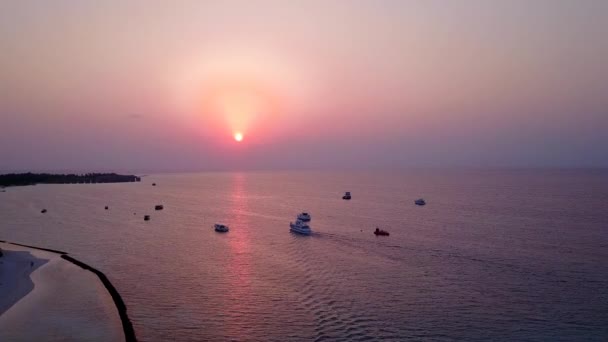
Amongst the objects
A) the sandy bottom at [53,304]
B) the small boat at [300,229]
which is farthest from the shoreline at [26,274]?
the small boat at [300,229]

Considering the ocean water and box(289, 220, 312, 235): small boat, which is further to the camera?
box(289, 220, 312, 235): small boat

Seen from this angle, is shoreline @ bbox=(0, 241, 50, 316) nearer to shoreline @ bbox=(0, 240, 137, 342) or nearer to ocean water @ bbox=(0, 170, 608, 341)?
shoreline @ bbox=(0, 240, 137, 342)

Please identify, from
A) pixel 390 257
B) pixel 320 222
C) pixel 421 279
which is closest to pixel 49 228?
pixel 320 222

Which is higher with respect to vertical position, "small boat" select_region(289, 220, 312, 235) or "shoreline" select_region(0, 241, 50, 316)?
"small boat" select_region(289, 220, 312, 235)

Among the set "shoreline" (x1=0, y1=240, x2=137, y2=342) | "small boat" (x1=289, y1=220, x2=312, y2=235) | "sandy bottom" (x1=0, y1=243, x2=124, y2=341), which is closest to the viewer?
"sandy bottom" (x1=0, y1=243, x2=124, y2=341)

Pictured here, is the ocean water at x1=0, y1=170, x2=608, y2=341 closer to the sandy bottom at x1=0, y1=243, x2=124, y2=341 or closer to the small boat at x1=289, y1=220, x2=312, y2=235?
the small boat at x1=289, y1=220, x2=312, y2=235

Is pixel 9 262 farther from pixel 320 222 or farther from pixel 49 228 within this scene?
pixel 320 222

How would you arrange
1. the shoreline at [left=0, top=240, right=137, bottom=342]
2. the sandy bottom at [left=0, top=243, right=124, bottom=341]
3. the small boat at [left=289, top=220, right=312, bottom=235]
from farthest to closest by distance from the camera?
the small boat at [left=289, top=220, right=312, bottom=235]
the shoreline at [left=0, top=240, right=137, bottom=342]
the sandy bottom at [left=0, top=243, right=124, bottom=341]

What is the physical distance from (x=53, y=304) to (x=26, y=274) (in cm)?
1092

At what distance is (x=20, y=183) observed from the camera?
19450 cm

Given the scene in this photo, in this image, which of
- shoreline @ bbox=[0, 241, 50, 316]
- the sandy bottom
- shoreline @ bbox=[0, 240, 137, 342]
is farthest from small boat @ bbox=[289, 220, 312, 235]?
shoreline @ bbox=[0, 241, 50, 316]

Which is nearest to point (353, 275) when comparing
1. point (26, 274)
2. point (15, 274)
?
point (26, 274)

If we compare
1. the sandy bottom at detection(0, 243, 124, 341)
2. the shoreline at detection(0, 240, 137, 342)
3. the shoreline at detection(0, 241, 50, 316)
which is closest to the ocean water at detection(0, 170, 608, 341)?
the shoreline at detection(0, 240, 137, 342)

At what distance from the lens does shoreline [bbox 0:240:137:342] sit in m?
31.0
